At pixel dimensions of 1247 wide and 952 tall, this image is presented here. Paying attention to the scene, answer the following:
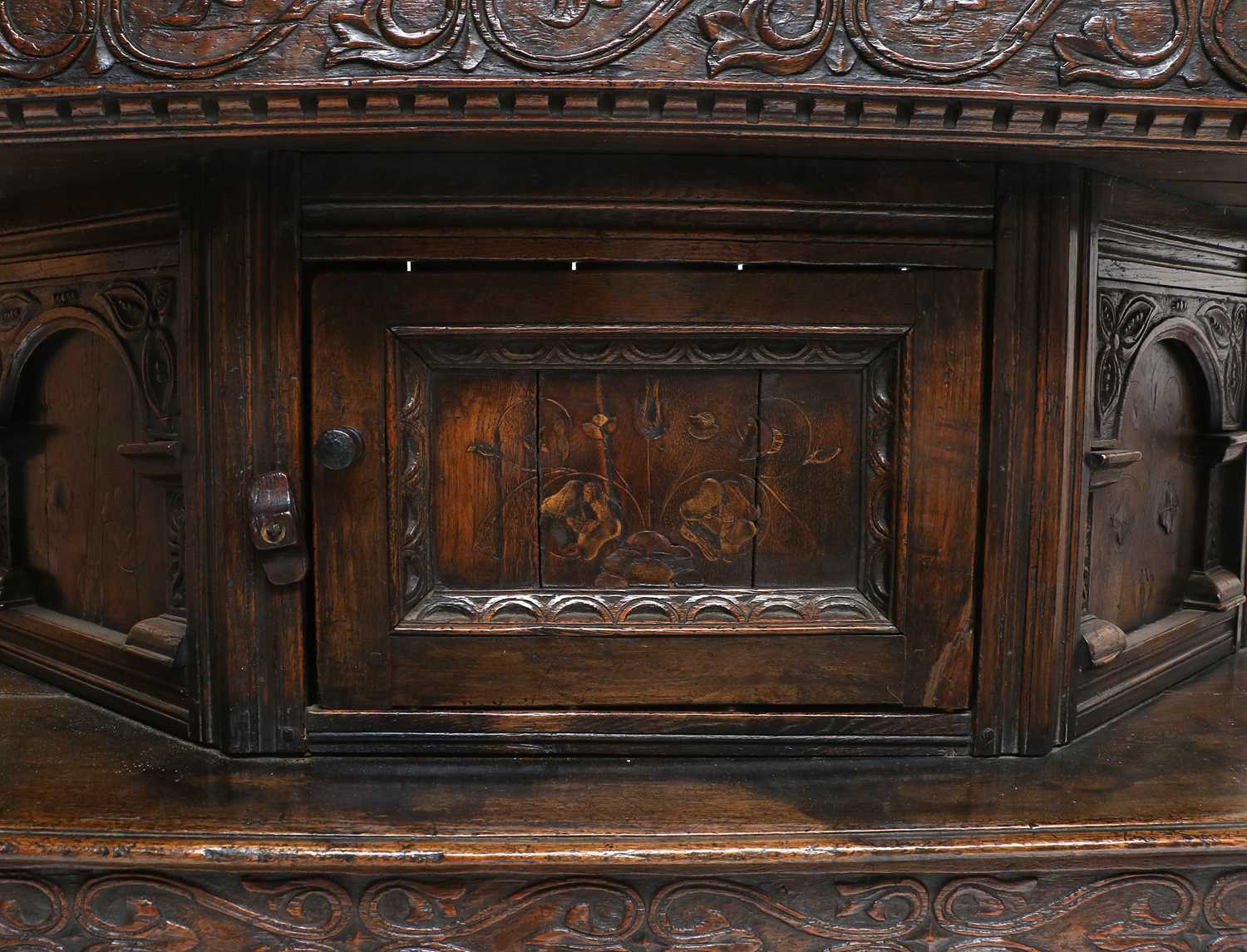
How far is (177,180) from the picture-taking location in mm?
1175

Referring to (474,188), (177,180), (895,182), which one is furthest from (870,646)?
(177,180)

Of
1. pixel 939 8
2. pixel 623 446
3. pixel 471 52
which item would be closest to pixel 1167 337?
pixel 939 8

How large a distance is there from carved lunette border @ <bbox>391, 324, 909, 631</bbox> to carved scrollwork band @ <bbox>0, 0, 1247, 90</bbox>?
322 mm

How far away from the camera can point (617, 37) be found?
3.03 ft

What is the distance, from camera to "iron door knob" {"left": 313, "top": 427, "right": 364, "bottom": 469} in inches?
45.4

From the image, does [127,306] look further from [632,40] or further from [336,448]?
[632,40]

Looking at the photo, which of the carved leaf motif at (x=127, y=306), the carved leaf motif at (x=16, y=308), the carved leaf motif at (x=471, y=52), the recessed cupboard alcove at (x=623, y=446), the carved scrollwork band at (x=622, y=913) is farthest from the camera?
the carved leaf motif at (x=16, y=308)

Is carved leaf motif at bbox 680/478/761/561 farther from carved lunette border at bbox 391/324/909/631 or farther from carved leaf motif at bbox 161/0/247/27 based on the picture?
carved leaf motif at bbox 161/0/247/27

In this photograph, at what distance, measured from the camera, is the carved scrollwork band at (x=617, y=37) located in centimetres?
92

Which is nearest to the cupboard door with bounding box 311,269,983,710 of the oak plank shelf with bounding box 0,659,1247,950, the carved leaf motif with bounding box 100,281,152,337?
the oak plank shelf with bounding box 0,659,1247,950

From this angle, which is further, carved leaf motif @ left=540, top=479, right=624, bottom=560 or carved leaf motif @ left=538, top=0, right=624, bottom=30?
carved leaf motif @ left=540, top=479, right=624, bottom=560

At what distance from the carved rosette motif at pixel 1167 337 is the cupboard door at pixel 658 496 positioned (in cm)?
24

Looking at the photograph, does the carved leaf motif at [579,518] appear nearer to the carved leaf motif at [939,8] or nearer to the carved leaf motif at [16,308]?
the carved leaf motif at [939,8]

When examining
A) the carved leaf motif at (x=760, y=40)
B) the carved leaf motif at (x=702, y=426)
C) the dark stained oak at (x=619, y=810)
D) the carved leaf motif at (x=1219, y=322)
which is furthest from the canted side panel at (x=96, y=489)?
the carved leaf motif at (x=1219, y=322)
